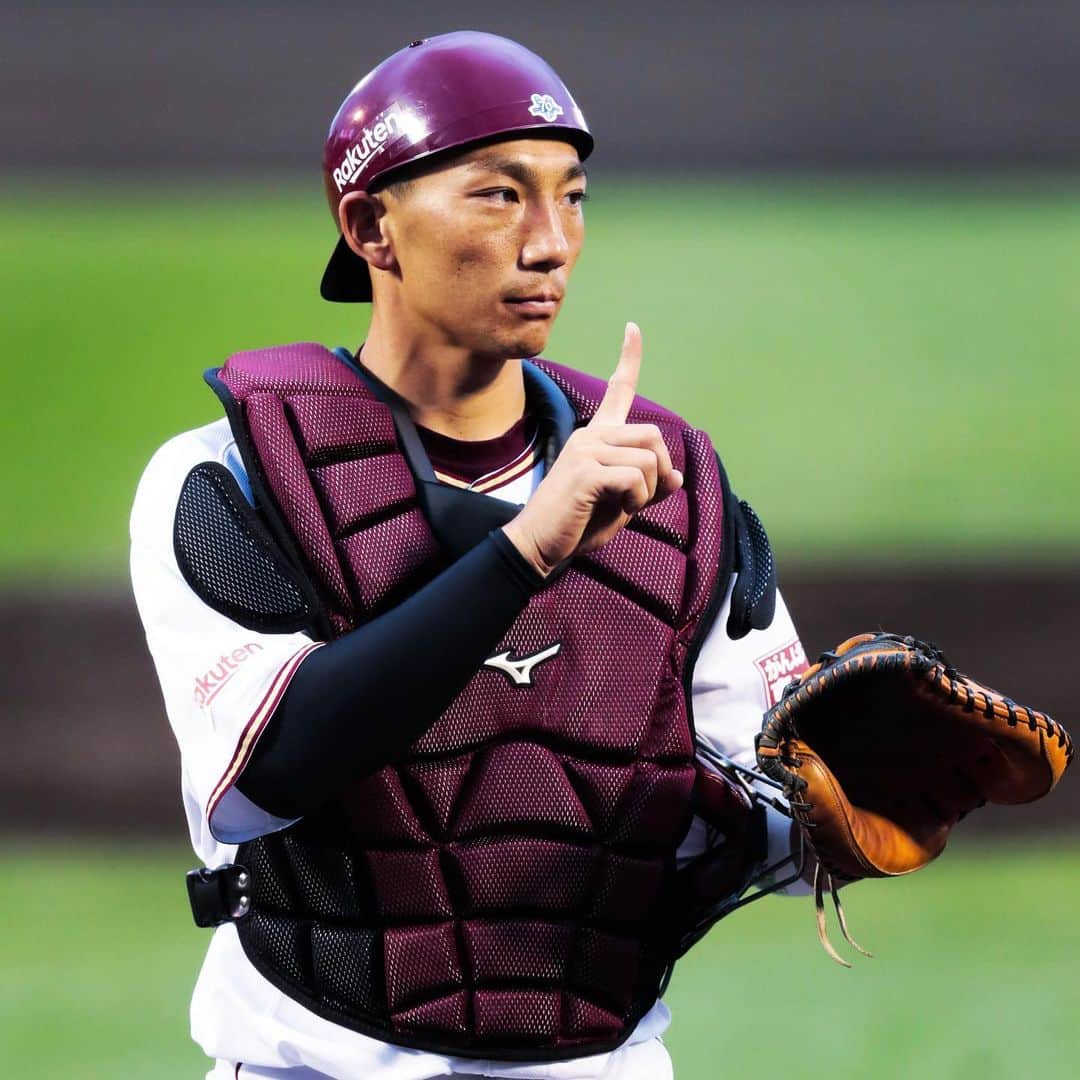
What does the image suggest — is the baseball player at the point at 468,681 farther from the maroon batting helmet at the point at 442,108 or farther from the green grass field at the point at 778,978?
the green grass field at the point at 778,978

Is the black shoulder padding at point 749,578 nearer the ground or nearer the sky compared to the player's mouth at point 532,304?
nearer the ground

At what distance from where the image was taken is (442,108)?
172 centimetres

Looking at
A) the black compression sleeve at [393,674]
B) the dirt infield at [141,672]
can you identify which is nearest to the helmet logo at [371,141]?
the black compression sleeve at [393,674]

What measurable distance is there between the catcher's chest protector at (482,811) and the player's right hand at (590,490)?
0.78 feet

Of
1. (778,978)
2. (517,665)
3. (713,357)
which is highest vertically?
(517,665)

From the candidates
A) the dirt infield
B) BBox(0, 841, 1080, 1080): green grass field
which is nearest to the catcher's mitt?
BBox(0, 841, 1080, 1080): green grass field

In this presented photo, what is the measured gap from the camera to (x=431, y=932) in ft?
5.65

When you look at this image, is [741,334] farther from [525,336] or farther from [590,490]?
[590,490]

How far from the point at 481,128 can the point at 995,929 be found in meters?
2.80

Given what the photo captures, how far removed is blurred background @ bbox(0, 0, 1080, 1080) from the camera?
3.82 m

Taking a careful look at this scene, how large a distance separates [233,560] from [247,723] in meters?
0.17

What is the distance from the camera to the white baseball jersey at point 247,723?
1.59m

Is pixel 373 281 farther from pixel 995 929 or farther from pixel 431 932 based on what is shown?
pixel 995 929

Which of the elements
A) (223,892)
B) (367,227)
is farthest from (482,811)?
(367,227)
